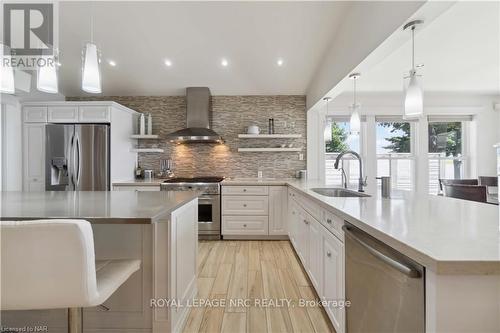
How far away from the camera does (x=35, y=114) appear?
3582 millimetres

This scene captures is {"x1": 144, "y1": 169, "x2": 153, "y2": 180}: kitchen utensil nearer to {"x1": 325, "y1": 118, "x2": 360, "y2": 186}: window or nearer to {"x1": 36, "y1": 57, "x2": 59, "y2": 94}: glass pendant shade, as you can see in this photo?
{"x1": 36, "y1": 57, "x2": 59, "y2": 94}: glass pendant shade

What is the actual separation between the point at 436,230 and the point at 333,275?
82 cm

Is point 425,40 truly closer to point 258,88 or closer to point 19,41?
point 258,88

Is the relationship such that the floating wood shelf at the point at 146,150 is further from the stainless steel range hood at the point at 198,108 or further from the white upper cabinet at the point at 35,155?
the white upper cabinet at the point at 35,155

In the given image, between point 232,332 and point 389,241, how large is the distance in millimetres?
1336

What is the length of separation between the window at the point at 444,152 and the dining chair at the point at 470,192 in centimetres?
197

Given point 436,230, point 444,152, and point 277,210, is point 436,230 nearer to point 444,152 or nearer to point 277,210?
point 277,210

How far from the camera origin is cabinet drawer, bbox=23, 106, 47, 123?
11.7 feet

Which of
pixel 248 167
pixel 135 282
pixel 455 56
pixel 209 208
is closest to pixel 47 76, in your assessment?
pixel 135 282

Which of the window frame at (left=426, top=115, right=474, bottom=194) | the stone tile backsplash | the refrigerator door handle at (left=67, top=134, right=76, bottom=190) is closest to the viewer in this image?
the refrigerator door handle at (left=67, top=134, right=76, bottom=190)

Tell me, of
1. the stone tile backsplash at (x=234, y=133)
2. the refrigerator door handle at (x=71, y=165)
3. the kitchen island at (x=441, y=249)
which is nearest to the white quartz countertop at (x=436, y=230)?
the kitchen island at (x=441, y=249)

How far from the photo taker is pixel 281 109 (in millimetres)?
4402

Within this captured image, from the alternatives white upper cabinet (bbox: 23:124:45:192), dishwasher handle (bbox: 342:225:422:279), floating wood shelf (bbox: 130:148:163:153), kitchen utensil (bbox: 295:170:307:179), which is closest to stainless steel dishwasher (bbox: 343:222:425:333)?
dishwasher handle (bbox: 342:225:422:279)

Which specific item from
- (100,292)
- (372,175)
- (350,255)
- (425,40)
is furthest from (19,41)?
(372,175)
